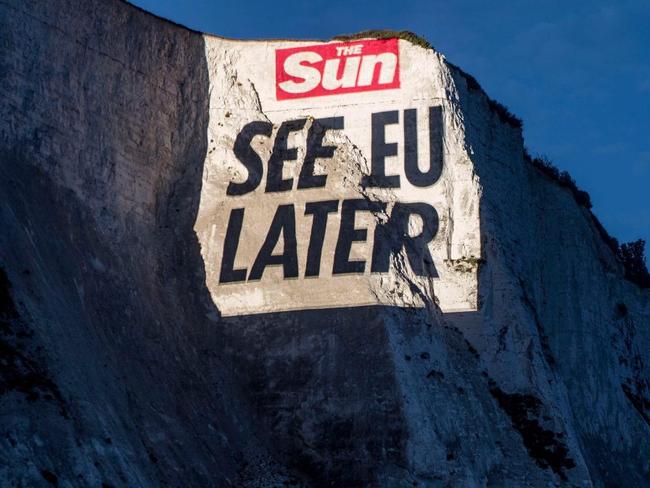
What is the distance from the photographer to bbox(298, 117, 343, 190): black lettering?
1417 inches

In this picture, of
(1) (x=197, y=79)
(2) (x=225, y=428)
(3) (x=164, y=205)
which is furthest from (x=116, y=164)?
(2) (x=225, y=428)

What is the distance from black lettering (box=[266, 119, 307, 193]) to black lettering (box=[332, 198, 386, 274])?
176 centimetres

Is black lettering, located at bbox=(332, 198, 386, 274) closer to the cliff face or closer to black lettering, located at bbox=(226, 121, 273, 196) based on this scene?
the cliff face

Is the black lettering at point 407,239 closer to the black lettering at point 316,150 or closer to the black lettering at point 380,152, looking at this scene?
the black lettering at point 380,152

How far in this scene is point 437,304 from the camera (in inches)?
1388

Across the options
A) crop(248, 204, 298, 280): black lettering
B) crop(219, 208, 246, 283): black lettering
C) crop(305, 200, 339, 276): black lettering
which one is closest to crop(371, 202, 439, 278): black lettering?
crop(305, 200, 339, 276): black lettering

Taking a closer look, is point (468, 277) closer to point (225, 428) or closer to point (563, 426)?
point (563, 426)

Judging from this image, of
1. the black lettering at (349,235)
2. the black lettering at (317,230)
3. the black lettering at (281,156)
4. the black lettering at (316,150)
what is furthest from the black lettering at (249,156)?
the black lettering at (349,235)

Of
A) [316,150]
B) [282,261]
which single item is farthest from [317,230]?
[316,150]

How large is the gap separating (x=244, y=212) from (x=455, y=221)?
5462mm

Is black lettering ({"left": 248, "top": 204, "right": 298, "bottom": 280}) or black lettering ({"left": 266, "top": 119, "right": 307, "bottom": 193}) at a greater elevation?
black lettering ({"left": 266, "top": 119, "right": 307, "bottom": 193})

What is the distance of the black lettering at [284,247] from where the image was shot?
34.8 meters

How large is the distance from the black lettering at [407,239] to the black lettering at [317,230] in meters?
1.33

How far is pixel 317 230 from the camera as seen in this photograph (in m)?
35.2
